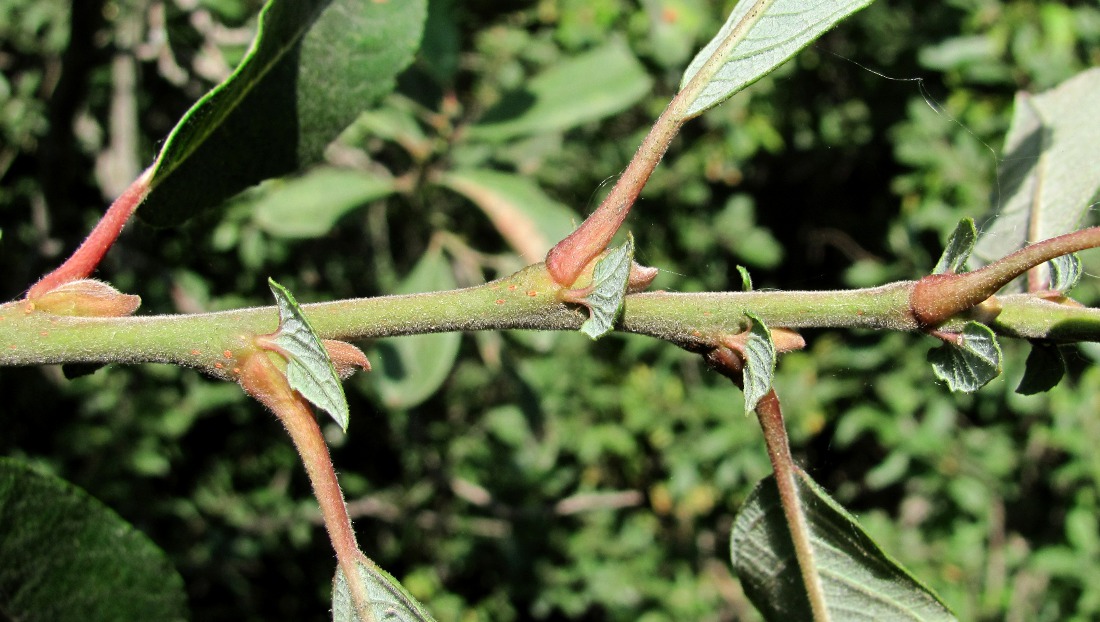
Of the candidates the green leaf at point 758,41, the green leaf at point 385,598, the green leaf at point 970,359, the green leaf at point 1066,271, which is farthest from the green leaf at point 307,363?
the green leaf at point 1066,271

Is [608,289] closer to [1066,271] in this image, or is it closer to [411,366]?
[1066,271]

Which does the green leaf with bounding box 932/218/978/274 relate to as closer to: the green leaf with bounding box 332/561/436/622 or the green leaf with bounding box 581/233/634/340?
the green leaf with bounding box 581/233/634/340

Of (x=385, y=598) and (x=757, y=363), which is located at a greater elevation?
(x=757, y=363)

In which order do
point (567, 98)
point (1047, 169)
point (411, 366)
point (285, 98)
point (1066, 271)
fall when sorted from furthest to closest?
point (567, 98), point (411, 366), point (1047, 169), point (285, 98), point (1066, 271)

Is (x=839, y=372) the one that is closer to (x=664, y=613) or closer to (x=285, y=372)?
(x=664, y=613)

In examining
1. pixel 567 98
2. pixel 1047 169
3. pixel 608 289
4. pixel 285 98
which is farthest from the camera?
pixel 567 98

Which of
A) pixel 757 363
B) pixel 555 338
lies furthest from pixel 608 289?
pixel 555 338

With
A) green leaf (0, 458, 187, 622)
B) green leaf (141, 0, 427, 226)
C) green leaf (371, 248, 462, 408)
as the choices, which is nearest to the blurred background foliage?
green leaf (371, 248, 462, 408)
